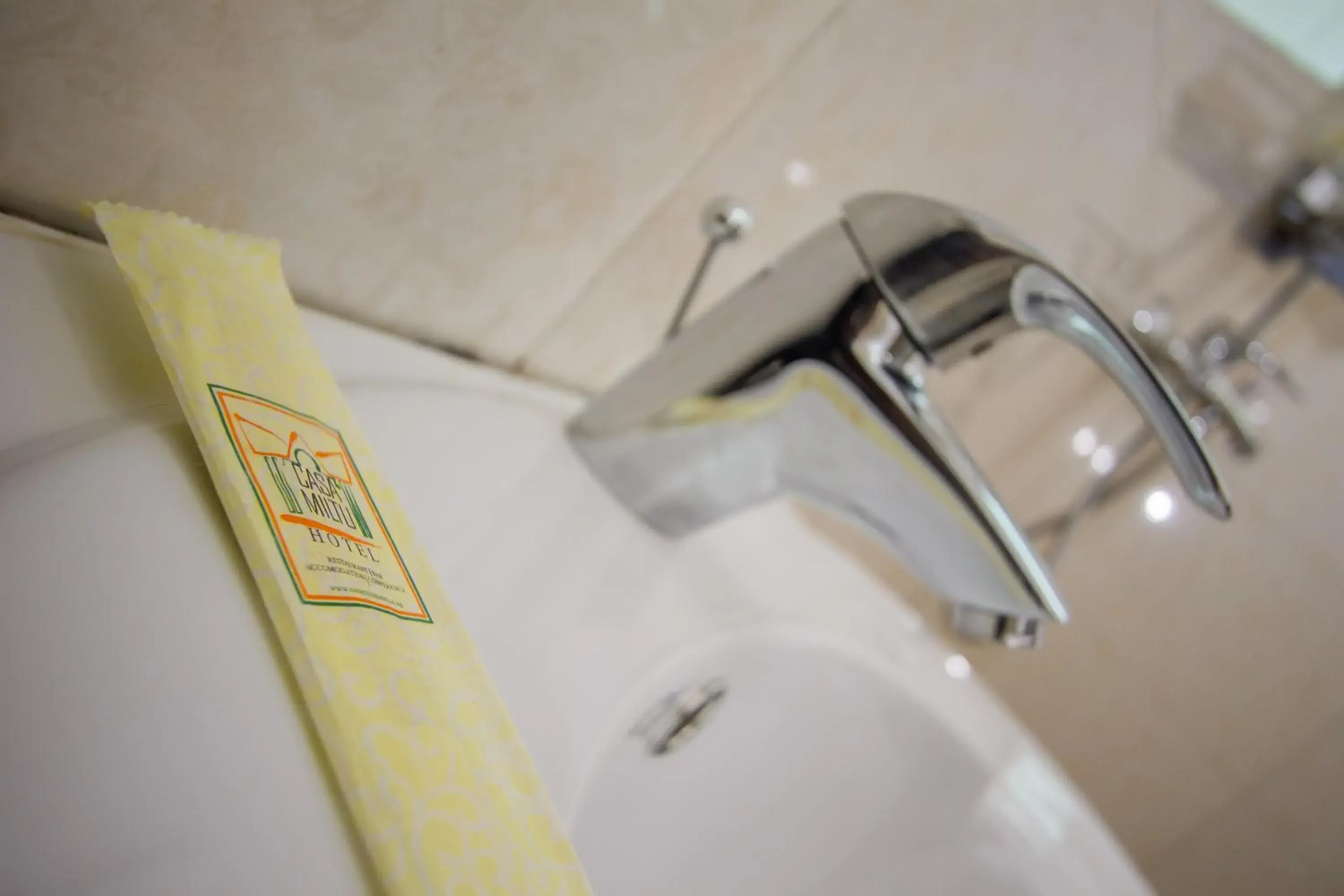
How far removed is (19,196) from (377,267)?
0.13 m

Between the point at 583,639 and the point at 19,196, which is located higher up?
the point at 19,196

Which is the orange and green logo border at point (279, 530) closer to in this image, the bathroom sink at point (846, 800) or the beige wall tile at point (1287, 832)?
the bathroom sink at point (846, 800)

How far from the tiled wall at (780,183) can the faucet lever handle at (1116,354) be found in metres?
0.19

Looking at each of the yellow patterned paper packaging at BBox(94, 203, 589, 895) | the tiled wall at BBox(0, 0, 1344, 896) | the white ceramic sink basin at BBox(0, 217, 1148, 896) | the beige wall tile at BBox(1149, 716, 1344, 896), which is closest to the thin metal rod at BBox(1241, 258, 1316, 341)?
the tiled wall at BBox(0, 0, 1344, 896)

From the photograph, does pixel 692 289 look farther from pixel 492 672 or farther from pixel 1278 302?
pixel 1278 302

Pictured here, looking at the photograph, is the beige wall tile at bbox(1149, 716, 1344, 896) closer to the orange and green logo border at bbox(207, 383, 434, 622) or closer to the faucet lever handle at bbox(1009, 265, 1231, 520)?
the faucet lever handle at bbox(1009, 265, 1231, 520)

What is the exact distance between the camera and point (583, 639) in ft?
1.20

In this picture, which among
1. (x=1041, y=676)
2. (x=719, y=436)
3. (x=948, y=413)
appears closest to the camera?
(x=719, y=436)

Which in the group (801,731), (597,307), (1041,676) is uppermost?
(597,307)

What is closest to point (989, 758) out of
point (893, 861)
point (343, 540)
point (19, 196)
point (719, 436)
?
point (893, 861)

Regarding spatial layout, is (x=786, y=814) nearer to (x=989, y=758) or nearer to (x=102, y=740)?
(x=989, y=758)

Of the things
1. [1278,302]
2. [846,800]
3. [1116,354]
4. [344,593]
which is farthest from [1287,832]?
[344,593]

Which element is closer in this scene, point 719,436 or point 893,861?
point 719,436

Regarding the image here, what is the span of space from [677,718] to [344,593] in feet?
0.75
